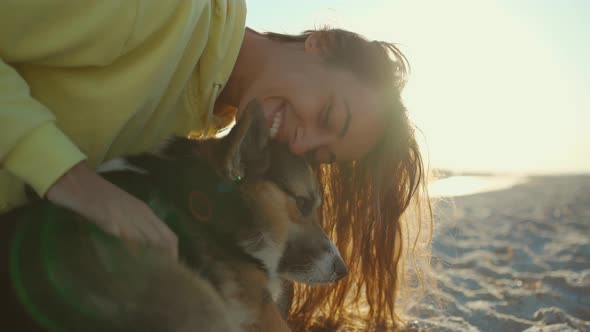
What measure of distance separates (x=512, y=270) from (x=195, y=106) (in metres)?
2.55

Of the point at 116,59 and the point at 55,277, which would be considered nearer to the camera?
the point at 55,277

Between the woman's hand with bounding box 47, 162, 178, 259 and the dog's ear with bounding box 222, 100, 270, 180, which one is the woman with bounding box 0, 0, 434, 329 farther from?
the dog's ear with bounding box 222, 100, 270, 180

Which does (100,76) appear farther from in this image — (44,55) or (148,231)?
(148,231)

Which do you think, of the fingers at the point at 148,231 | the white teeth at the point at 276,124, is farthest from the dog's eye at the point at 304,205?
the fingers at the point at 148,231

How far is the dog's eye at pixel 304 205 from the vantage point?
2535mm

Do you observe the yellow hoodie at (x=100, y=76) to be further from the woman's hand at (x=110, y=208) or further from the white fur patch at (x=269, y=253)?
the white fur patch at (x=269, y=253)

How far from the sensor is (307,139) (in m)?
2.73

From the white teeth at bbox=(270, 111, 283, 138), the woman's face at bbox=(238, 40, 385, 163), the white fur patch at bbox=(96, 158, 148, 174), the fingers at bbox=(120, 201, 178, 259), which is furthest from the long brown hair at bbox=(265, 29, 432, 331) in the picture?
the fingers at bbox=(120, 201, 178, 259)

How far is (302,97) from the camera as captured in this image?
2.71m

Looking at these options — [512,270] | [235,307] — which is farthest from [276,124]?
[512,270]

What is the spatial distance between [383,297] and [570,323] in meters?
1.09

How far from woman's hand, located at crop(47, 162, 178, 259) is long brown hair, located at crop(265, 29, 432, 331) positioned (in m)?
1.58

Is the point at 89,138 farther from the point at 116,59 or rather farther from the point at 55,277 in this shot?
the point at 55,277

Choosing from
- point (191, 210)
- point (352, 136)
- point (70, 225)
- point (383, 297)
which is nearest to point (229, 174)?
point (191, 210)
